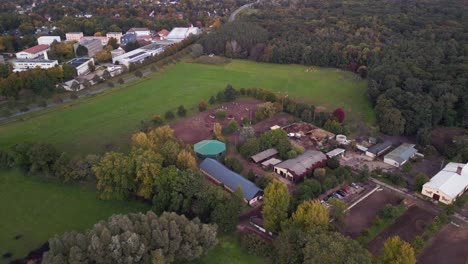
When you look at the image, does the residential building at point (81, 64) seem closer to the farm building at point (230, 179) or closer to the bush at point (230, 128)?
the bush at point (230, 128)

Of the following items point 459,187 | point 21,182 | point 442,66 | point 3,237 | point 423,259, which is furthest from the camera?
point 442,66

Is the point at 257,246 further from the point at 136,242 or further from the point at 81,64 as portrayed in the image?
the point at 81,64

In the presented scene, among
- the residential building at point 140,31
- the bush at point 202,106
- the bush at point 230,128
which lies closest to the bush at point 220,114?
the bush at point 202,106

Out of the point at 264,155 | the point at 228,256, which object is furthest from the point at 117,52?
the point at 228,256

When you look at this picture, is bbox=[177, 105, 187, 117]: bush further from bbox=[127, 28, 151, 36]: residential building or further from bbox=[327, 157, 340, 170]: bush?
bbox=[127, 28, 151, 36]: residential building

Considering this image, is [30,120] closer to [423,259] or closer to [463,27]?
[423,259]

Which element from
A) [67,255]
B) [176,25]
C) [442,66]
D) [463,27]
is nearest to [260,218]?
[67,255]
